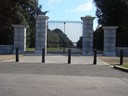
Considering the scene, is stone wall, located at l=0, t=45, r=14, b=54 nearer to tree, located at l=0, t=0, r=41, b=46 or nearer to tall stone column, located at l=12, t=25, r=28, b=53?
tall stone column, located at l=12, t=25, r=28, b=53

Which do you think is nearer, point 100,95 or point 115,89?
point 100,95

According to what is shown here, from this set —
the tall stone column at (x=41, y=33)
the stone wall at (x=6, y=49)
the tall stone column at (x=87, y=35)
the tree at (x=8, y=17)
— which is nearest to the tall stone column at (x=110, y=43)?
the tall stone column at (x=87, y=35)

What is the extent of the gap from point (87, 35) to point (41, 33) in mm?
4109

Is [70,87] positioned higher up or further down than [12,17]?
further down

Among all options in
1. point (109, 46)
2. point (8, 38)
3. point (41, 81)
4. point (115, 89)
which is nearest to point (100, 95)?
point (115, 89)

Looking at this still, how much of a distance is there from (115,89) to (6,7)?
1196 inches

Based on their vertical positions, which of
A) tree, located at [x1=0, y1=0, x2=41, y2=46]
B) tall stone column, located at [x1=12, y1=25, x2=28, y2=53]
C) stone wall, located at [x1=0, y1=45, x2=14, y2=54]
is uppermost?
tree, located at [x1=0, y1=0, x2=41, y2=46]

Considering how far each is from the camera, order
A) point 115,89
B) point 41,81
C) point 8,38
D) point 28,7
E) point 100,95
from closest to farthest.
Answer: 1. point 100,95
2. point 115,89
3. point 41,81
4. point 8,38
5. point 28,7

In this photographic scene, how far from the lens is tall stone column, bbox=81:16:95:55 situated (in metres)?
35.2

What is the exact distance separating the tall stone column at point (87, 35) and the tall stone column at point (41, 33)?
3422mm

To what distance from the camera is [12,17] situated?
42031 mm

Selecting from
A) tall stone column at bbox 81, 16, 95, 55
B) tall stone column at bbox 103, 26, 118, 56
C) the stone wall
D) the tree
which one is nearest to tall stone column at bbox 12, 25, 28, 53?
the stone wall

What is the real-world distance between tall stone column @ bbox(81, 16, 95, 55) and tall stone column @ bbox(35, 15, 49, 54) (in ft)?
11.2

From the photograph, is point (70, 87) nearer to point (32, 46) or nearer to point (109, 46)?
point (109, 46)
